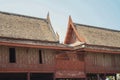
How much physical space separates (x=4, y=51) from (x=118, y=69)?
1496cm

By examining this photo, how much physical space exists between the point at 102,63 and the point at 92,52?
191cm

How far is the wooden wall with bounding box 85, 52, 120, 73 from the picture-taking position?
1115 inches

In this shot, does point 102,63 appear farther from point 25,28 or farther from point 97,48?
point 25,28

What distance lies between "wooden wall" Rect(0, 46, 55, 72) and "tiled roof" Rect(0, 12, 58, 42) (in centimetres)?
158

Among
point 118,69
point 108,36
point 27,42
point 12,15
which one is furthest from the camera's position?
point 108,36

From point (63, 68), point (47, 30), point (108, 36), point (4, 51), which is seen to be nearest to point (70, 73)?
point (63, 68)

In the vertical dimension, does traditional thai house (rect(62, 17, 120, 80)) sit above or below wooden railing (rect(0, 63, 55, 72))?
above

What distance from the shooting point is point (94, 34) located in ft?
109

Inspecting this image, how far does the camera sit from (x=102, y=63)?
29625mm

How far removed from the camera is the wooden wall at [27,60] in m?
21.8

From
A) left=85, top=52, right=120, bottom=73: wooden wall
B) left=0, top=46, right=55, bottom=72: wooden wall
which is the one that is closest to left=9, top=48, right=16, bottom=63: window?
left=0, top=46, right=55, bottom=72: wooden wall

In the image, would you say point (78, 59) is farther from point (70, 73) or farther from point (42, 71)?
point (42, 71)

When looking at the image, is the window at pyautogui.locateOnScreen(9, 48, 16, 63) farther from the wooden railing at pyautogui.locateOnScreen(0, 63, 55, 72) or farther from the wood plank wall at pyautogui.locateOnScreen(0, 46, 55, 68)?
the wooden railing at pyautogui.locateOnScreen(0, 63, 55, 72)

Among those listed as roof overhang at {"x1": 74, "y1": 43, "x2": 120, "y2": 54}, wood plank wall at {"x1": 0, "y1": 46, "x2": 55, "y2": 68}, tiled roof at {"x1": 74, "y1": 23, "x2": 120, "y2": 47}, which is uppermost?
tiled roof at {"x1": 74, "y1": 23, "x2": 120, "y2": 47}
